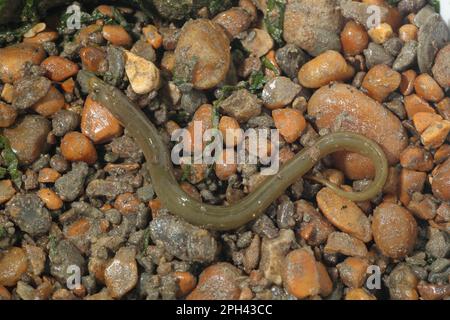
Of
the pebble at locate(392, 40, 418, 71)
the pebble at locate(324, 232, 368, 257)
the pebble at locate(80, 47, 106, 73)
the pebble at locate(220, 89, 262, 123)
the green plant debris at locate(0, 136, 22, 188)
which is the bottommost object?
the pebble at locate(324, 232, 368, 257)

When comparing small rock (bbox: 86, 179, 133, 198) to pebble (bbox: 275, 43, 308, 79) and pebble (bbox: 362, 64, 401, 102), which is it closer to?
pebble (bbox: 275, 43, 308, 79)

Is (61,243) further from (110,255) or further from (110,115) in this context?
(110,115)

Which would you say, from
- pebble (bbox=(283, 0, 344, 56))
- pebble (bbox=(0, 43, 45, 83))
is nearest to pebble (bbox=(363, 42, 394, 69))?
pebble (bbox=(283, 0, 344, 56))

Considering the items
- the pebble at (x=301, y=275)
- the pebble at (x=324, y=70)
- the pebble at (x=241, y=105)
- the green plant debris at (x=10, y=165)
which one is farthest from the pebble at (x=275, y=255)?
the green plant debris at (x=10, y=165)

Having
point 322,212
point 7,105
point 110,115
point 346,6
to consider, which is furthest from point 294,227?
point 7,105

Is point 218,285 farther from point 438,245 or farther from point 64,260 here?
point 438,245

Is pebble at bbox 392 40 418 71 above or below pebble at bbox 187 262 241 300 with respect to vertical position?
above

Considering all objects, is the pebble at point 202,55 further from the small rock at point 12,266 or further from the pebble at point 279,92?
the small rock at point 12,266
